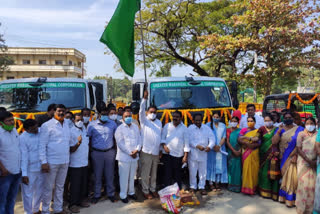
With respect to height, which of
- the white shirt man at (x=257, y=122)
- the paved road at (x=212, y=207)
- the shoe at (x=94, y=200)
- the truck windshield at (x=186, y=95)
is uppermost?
the truck windshield at (x=186, y=95)

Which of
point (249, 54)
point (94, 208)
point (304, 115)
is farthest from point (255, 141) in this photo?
point (249, 54)

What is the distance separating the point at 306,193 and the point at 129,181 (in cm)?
277

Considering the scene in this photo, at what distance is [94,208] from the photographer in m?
4.15

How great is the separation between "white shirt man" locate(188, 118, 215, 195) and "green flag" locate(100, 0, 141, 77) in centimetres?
157

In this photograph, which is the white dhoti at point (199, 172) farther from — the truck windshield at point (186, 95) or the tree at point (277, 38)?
the tree at point (277, 38)

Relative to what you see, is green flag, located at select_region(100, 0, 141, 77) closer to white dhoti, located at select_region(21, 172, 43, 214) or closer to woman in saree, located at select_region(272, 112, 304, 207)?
white dhoti, located at select_region(21, 172, 43, 214)

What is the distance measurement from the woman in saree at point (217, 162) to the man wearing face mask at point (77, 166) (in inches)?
90.4

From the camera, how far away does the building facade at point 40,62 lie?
121ft

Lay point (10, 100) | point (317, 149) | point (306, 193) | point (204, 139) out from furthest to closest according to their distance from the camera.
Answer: point (10, 100) → point (204, 139) → point (306, 193) → point (317, 149)

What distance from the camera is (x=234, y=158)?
483cm

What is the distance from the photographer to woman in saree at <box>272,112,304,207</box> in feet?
13.5

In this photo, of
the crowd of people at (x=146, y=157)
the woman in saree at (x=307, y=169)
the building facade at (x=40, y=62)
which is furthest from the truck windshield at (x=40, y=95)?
the building facade at (x=40, y=62)

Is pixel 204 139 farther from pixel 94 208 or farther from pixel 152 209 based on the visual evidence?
pixel 94 208

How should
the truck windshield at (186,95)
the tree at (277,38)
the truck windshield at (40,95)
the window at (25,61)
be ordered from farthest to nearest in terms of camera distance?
the window at (25,61)
the tree at (277,38)
the truck windshield at (186,95)
the truck windshield at (40,95)
